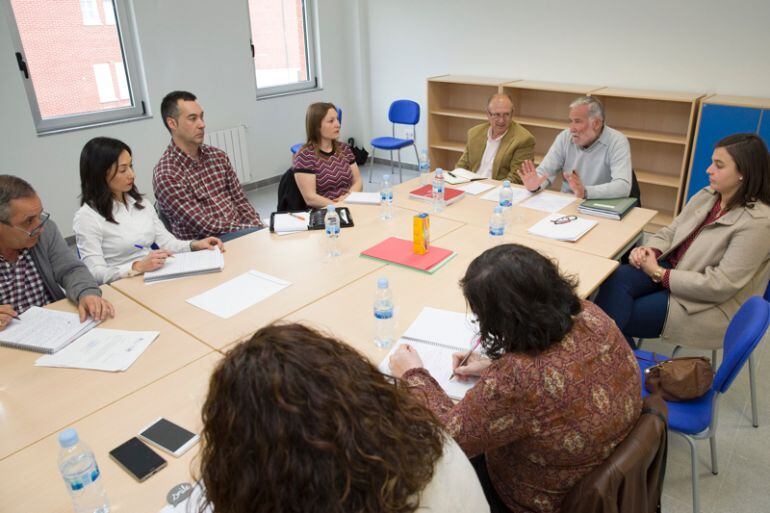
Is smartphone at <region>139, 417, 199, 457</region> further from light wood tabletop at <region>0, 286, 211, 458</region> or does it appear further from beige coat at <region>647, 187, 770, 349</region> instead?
beige coat at <region>647, 187, 770, 349</region>

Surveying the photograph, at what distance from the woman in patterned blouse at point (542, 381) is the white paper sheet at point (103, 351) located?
118cm

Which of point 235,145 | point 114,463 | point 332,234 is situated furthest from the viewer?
point 235,145

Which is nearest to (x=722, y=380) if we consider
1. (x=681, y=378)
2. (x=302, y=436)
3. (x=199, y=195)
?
(x=681, y=378)

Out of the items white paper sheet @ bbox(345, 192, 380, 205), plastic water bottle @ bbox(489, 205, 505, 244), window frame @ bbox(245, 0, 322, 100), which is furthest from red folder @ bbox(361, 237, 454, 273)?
window frame @ bbox(245, 0, 322, 100)

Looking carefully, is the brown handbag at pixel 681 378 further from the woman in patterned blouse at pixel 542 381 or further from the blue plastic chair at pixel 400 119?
the blue plastic chair at pixel 400 119

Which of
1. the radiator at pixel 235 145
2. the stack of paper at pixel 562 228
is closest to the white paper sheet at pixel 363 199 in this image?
the stack of paper at pixel 562 228

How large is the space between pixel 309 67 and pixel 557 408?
6199 millimetres

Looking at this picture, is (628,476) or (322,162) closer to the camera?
(628,476)

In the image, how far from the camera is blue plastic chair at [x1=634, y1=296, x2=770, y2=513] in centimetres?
177

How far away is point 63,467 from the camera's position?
136 cm

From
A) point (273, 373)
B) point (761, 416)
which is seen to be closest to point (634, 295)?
point (761, 416)

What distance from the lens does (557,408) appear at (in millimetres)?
1314

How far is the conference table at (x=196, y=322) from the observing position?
1458 millimetres

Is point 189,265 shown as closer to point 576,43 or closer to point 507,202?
point 507,202
